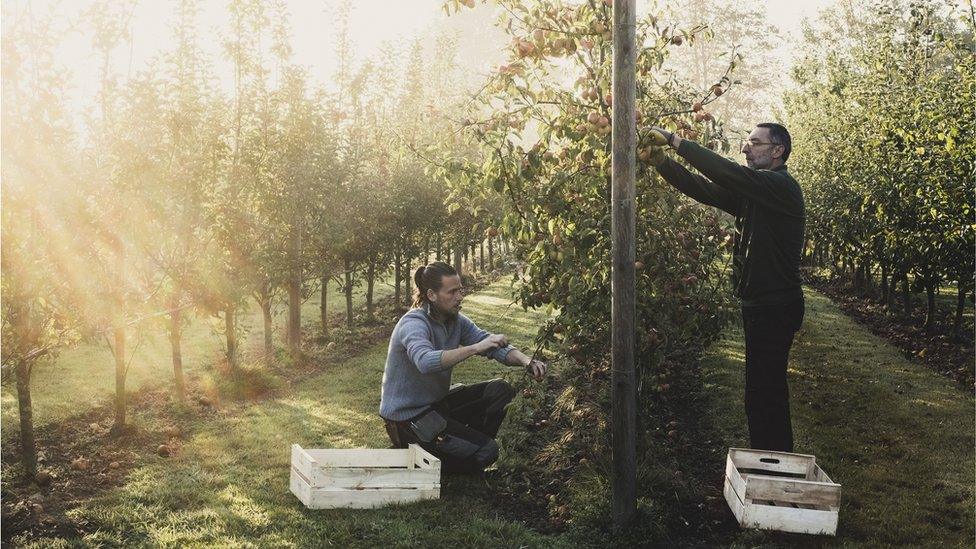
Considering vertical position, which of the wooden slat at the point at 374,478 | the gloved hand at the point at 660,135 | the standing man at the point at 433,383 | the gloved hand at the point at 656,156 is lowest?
the wooden slat at the point at 374,478

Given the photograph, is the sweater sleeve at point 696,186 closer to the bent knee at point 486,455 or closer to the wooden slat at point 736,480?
the wooden slat at point 736,480

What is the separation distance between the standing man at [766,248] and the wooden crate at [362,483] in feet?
7.84

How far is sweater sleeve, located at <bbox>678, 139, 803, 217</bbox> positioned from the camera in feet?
16.1

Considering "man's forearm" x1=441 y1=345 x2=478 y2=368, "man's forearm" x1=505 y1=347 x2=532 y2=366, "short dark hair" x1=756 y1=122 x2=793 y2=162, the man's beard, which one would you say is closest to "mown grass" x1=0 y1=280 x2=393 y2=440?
the man's beard

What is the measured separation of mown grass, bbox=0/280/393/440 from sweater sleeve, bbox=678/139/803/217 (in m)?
5.93

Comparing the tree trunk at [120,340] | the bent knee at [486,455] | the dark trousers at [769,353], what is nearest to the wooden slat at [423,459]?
the bent knee at [486,455]

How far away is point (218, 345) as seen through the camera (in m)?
14.2

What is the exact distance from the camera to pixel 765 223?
525cm

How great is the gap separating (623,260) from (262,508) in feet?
10.2

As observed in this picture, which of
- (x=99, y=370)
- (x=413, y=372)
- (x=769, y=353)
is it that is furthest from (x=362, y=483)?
(x=99, y=370)

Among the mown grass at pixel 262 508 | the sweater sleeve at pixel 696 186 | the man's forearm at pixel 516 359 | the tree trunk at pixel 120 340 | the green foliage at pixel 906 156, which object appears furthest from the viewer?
the green foliage at pixel 906 156

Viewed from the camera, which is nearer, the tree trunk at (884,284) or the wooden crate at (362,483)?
the wooden crate at (362,483)

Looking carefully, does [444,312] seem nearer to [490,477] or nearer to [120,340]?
[490,477]

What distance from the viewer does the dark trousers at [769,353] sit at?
5.26 metres
